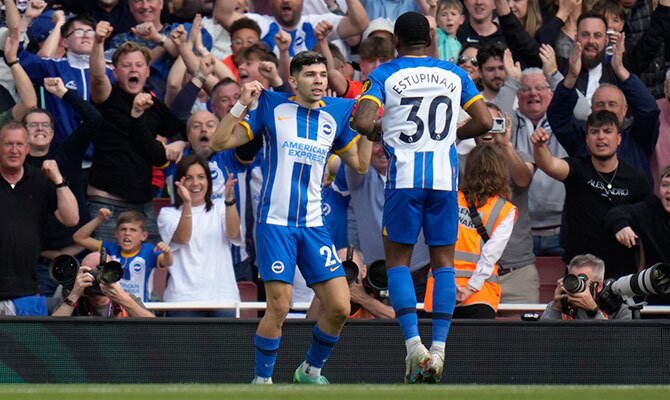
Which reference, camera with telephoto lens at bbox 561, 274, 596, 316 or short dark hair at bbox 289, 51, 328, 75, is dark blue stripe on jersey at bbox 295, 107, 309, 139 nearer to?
short dark hair at bbox 289, 51, 328, 75

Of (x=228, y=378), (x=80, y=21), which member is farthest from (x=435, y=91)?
(x=80, y=21)

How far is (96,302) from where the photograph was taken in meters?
9.74

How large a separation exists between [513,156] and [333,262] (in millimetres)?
3188

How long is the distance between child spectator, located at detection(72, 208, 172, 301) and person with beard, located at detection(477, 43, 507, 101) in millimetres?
3595

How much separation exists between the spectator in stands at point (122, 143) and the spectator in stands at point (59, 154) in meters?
0.13

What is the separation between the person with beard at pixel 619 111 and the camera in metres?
11.6

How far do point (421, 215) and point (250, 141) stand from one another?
2224 millimetres

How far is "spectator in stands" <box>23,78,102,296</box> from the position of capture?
1128 cm

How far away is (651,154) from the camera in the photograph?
470 inches

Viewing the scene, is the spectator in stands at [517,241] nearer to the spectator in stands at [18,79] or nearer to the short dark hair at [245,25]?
the short dark hair at [245,25]

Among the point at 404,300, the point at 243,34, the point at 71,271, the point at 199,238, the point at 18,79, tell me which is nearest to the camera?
the point at 404,300

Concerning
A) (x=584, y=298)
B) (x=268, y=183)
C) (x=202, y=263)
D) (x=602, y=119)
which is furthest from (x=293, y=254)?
(x=602, y=119)

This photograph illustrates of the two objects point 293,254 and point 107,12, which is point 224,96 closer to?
point 107,12

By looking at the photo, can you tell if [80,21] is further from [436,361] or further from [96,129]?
[436,361]
